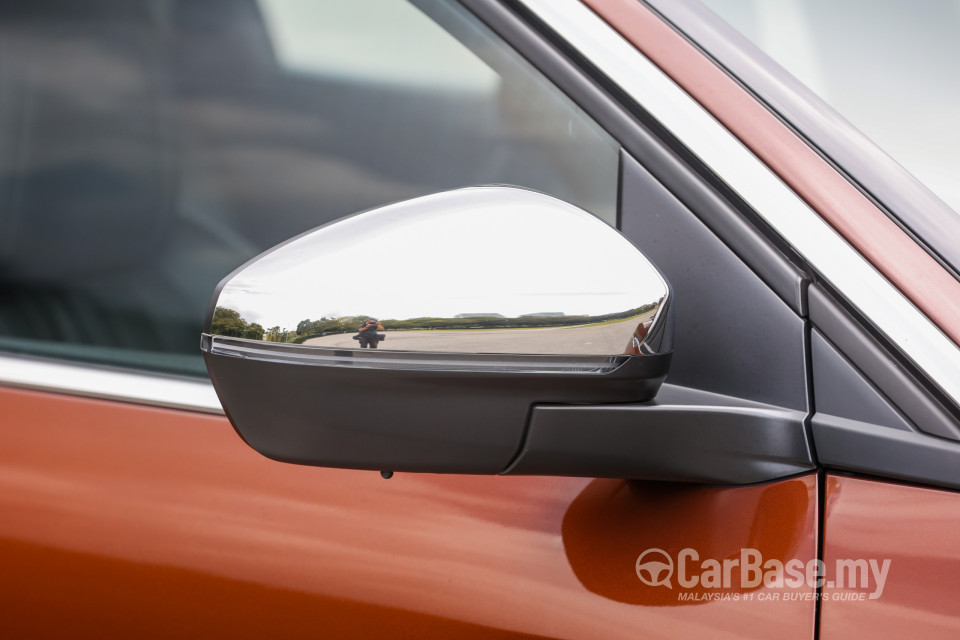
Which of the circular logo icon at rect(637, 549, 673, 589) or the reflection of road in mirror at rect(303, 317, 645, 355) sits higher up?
the reflection of road in mirror at rect(303, 317, 645, 355)

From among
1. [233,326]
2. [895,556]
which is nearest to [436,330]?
[233,326]

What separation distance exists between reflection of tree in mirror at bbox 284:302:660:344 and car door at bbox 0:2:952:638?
0.04 metres

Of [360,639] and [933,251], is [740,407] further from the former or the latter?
[360,639]

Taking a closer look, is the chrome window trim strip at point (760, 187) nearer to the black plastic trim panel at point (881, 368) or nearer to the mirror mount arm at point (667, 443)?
the black plastic trim panel at point (881, 368)

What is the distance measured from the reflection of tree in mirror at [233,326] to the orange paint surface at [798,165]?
0.48 m

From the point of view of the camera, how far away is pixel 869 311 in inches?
27.4

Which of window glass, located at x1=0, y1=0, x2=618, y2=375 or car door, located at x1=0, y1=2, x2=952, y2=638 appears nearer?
car door, located at x1=0, y1=2, x2=952, y2=638

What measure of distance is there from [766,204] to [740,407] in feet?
0.64

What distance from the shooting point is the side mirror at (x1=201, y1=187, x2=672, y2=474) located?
24.1 inches

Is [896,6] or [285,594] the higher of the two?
[896,6]

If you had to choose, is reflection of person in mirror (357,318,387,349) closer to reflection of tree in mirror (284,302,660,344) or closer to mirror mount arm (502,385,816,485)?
reflection of tree in mirror (284,302,660,344)

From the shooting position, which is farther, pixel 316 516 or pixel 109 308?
pixel 109 308

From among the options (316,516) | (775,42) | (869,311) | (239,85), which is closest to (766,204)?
(869,311)

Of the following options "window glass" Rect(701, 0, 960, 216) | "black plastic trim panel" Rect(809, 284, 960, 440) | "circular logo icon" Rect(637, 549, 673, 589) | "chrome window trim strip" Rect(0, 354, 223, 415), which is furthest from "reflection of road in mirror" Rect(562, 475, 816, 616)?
"chrome window trim strip" Rect(0, 354, 223, 415)
